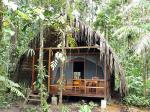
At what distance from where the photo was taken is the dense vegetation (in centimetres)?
1126

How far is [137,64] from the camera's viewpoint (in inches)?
833

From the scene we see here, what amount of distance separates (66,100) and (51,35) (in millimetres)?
3453

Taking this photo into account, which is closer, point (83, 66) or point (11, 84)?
point (11, 84)

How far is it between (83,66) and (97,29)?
12.0 ft

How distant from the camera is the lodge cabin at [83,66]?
575 inches

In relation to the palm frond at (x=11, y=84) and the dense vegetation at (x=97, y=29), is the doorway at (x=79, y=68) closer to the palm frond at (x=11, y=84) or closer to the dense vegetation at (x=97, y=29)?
the dense vegetation at (x=97, y=29)

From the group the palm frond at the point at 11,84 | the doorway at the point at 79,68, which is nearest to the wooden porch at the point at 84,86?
the doorway at the point at 79,68

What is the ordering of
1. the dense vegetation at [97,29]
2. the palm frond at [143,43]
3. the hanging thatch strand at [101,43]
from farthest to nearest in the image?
the hanging thatch strand at [101,43]
the palm frond at [143,43]
the dense vegetation at [97,29]

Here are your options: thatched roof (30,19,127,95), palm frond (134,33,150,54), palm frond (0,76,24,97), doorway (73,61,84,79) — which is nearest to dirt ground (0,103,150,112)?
thatched roof (30,19,127,95)

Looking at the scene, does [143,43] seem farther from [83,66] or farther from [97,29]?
[97,29]

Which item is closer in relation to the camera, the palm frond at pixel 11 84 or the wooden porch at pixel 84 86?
the palm frond at pixel 11 84

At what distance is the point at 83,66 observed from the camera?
17.0 metres

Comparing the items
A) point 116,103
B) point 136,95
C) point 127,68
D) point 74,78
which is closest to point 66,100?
point 74,78

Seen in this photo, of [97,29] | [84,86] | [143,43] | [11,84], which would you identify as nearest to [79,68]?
[84,86]
